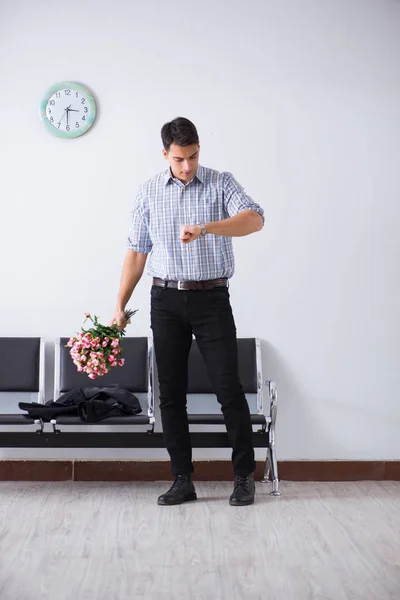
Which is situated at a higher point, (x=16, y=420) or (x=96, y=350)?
(x=96, y=350)

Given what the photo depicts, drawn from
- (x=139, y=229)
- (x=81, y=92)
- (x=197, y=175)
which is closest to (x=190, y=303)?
(x=139, y=229)

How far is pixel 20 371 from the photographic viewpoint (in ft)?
13.9

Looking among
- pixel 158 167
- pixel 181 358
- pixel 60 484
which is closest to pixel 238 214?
pixel 181 358

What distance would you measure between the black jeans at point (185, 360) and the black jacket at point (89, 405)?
312 millimetres

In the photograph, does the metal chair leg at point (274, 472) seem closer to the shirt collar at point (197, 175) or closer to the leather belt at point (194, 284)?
the leather belt at point (194, 284)

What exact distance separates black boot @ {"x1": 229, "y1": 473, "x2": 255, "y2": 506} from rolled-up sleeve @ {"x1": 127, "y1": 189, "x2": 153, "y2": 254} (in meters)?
1.10

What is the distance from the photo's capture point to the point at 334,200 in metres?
4.43

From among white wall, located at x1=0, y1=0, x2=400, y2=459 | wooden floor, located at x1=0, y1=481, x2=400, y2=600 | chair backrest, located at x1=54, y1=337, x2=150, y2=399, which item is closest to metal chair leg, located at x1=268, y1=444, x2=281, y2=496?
wooden floor, located at x1=0, y1=481, x2=400, y2=600

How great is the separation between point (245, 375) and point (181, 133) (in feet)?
A: 4.61

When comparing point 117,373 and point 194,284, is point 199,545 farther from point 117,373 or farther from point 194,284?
point 117,373

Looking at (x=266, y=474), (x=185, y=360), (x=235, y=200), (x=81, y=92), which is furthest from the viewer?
(x=81, y=92)

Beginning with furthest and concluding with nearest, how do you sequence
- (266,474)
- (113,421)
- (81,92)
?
(81,92), (266,474), (113,421)

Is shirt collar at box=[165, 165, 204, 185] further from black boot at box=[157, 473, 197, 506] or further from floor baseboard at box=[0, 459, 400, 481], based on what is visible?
floor baseboard at box=[0, 459, 400, 481]

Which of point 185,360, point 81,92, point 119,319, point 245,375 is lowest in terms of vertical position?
point 245,375
